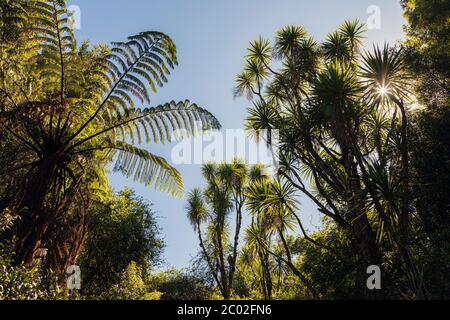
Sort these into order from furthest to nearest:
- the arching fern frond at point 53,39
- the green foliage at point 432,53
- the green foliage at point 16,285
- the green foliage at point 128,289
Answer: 1. the green foliage at point 128,289
2. the green foliage at point 432,53
3. the arching fern frond at point 53,39
4. the green foliage at point 16,285

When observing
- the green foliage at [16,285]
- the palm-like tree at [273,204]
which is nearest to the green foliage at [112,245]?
the palm-like tree at [273,204]

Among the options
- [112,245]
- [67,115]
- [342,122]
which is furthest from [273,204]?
[112,245]

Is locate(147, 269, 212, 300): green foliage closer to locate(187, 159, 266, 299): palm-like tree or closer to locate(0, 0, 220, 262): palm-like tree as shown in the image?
locate(187, 159, 266, 299): palm-like tree

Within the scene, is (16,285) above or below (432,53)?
below

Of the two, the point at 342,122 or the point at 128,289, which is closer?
the point at 342,122

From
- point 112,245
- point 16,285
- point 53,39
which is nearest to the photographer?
point 16,285

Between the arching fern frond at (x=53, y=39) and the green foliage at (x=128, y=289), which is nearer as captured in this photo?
the arching fern frond at (x=53, y=39)

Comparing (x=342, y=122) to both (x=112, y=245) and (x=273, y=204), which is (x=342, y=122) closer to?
(x=273, y=204)

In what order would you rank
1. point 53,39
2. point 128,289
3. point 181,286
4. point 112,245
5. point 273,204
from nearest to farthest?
1. point 53,39
2. point 273,204
3. point 128,289
4. point 112,245
5. point 181,286

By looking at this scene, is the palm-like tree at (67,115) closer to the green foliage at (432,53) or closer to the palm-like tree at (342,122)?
the palm-like tree at (342,122)

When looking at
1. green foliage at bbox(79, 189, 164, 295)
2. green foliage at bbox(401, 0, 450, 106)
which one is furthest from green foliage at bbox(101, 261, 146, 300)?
green foliage at bbox(401, 0, 450, 106)

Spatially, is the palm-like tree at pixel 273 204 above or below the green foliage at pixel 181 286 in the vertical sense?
above

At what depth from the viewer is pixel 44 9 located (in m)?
8.57

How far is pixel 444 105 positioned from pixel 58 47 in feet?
36.1
